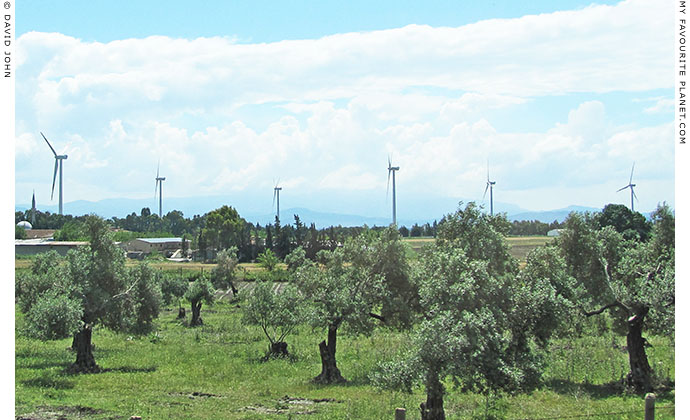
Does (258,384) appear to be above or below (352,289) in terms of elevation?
below

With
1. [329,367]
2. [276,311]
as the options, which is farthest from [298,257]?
[329,367]

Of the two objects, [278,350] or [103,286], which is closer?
[103,286]

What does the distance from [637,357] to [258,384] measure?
63.7 feet

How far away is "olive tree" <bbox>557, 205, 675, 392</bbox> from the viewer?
28.8 m

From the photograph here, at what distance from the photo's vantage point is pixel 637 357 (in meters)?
29.1

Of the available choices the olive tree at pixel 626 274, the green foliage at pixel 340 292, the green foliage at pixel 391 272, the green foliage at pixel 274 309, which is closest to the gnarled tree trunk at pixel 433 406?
the olive tree at pixel 626 274

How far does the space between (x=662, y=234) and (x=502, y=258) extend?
39.0ft

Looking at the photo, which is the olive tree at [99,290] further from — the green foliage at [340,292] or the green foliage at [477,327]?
the green foliage at [477,327]

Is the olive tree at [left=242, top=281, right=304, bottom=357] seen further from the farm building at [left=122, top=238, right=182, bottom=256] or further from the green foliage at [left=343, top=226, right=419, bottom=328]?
the farm building at [left=122, top=238, right=182, bottom=256]

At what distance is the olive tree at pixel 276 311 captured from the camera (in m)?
37.4

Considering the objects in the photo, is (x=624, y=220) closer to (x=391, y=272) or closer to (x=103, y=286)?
(x=391, y=272)

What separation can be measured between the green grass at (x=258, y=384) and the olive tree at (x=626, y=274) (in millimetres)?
2564

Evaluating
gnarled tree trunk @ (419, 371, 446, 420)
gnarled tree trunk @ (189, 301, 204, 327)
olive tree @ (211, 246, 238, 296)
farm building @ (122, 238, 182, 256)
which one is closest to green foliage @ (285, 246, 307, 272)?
gnarled tree trunk @ (419, 371, 446, 420)

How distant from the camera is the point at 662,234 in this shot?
3167 centimetres
